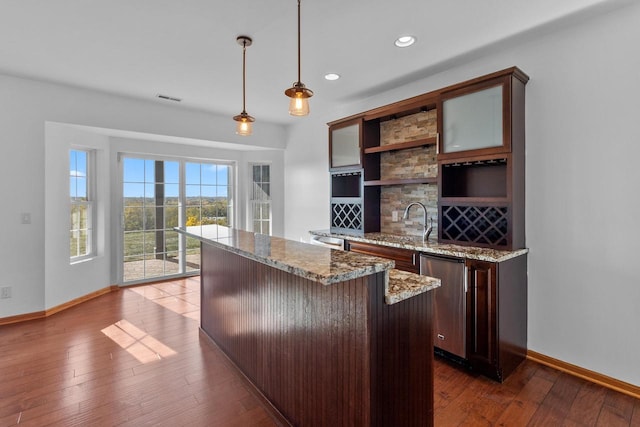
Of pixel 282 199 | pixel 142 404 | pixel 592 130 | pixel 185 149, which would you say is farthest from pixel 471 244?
pixel 185 149

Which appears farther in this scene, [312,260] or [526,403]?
[526,403]

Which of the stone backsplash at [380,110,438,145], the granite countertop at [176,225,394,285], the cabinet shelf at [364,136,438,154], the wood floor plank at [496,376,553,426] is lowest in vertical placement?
the wood floor plank at [496,376,553,426]

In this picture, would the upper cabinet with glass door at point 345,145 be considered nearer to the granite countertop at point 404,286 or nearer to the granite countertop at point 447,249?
the granite countertop at point 447,249

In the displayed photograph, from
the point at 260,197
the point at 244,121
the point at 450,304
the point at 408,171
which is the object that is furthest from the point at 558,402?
the point at 260,197

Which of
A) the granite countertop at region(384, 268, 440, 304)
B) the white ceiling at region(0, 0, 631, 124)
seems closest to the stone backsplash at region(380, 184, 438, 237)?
the white ceiling at region(0, 0, 631, 124)

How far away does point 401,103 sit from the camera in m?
3.27

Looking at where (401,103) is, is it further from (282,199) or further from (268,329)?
(282,199)

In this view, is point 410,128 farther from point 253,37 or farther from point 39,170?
point 39,170

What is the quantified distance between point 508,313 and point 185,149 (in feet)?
16.6

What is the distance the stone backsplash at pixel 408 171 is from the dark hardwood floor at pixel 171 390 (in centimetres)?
150

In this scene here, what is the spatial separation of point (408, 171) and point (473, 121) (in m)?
1.02

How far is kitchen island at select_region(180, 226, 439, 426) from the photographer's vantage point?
1.38 m

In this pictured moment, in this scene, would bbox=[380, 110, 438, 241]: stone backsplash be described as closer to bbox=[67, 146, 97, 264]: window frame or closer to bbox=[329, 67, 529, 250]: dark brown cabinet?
bbox=[329, 67, 529, 250]: dark brown cabinet

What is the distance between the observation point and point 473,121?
2707mm
